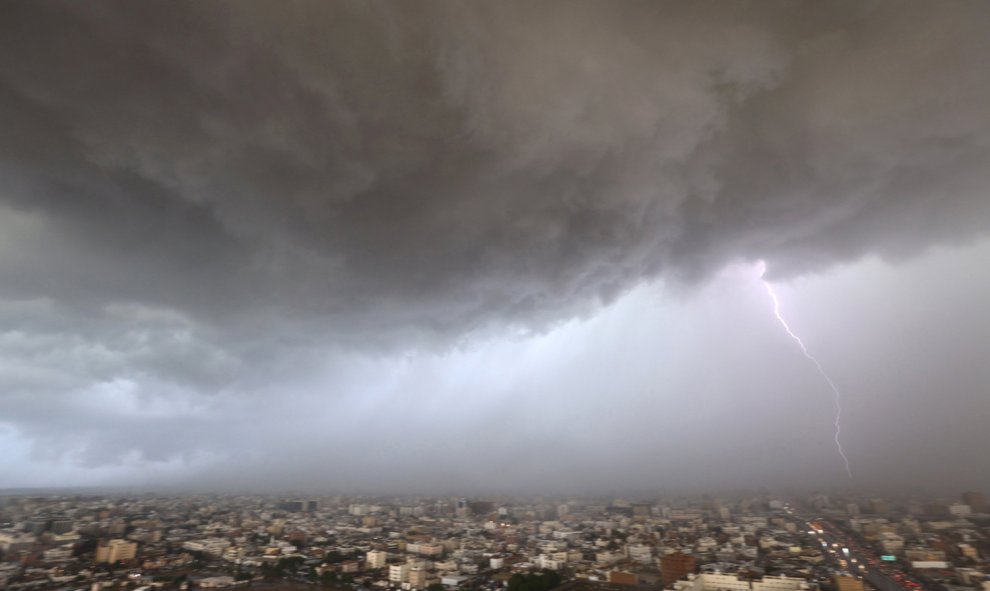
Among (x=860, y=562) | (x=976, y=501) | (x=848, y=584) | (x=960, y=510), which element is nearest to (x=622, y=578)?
(x=848, y=584)

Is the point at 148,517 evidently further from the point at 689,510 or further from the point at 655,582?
the point at 689,510

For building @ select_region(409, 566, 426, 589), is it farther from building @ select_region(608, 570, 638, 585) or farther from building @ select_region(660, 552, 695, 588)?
building @ select_region(660, 552, 695, 588)

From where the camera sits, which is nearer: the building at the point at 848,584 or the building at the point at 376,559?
the building at the point at 848,584

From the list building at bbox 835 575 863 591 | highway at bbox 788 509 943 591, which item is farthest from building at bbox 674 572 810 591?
highway at bbox 788 509 943 591

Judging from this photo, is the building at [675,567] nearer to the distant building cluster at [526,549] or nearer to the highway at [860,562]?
the distant building cluster at [526,549]

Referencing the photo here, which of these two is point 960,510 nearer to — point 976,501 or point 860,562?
point 976,501

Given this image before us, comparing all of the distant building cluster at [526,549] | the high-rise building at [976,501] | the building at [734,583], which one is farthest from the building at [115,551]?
the high-rise building at [976,501]
